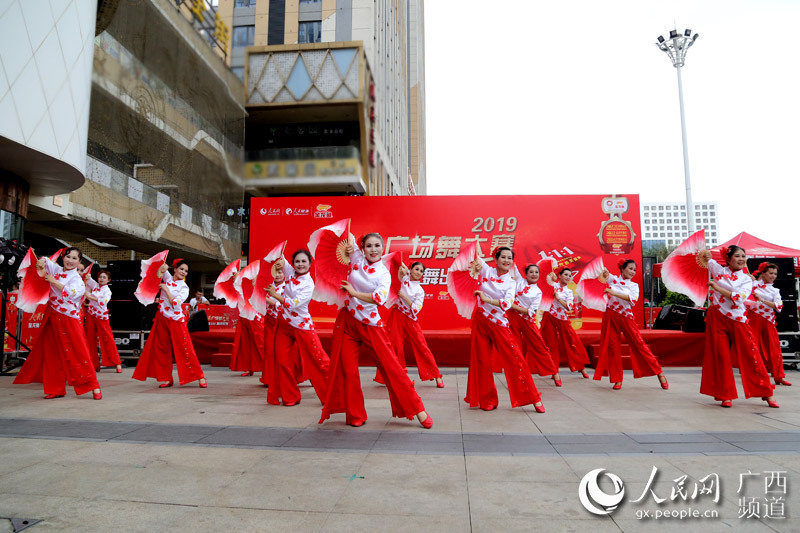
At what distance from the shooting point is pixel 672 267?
5133 millimetres

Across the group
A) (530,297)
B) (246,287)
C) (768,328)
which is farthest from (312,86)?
(768,328)

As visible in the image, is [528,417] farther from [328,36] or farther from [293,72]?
[328,36]

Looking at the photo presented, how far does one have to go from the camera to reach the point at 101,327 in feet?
24.5

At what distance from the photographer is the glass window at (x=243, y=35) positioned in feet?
55.8

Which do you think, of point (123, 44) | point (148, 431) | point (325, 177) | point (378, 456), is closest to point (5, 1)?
point (123, 44)

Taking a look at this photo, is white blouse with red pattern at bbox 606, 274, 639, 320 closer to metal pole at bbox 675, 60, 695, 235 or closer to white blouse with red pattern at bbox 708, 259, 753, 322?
white blouse with red pattern at bbox 708, 259, 753, 322

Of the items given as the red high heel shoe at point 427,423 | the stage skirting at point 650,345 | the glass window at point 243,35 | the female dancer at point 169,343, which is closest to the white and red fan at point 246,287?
the female dancer at point 169,343

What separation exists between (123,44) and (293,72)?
27.4ft

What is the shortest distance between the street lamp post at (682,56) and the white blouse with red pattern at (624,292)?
12.0 meters

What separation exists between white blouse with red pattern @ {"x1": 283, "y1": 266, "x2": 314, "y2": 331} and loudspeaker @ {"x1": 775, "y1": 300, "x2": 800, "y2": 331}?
752cm

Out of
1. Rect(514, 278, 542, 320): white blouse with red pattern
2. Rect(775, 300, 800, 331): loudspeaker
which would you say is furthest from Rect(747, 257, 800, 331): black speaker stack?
Rect(514, 278, 542, 320): white blouse with red pattern

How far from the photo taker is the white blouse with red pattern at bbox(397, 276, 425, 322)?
19.9 feet

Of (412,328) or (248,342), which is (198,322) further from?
(412,328)

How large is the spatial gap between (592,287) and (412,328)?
2.53m
